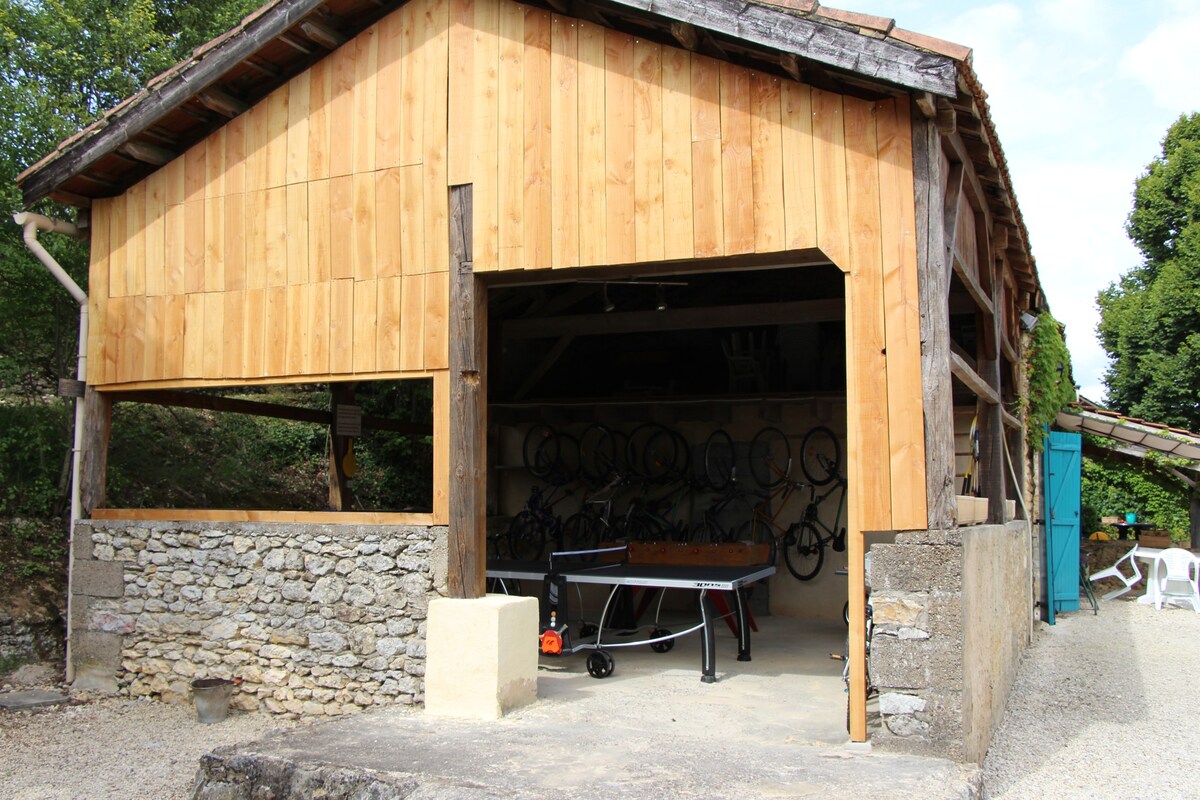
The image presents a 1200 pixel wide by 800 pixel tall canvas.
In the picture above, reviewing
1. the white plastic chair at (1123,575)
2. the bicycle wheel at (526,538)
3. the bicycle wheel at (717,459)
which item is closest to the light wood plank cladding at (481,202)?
the bicycle wheel at (717,459)

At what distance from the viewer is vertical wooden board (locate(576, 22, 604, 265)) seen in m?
5.98

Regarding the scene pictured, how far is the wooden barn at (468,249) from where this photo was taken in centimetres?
516

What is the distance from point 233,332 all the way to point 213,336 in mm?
174

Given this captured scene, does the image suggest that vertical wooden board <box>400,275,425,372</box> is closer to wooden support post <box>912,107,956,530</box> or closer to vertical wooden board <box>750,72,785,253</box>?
vertical wooden board <box>750,72,785,253</box>

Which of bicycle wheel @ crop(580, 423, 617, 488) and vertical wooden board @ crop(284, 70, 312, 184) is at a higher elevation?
vertical wooden board @ crop(284, 70, 312, 184)

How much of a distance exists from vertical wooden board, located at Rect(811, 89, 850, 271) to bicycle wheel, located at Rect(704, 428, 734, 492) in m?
5.47

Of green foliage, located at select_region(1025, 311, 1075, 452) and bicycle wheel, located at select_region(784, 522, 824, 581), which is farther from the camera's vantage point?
green foliage, located at select_region(1025, 311, 1075, 452)

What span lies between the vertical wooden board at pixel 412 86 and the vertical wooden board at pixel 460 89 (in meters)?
0.21

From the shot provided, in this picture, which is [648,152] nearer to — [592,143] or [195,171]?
[592,143]

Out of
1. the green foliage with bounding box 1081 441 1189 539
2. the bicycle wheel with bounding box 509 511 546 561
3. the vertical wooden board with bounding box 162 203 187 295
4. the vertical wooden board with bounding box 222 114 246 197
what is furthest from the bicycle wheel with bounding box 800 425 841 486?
the green foliage with bounding box 1081 441 1189 539

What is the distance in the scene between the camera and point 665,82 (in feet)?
19.3

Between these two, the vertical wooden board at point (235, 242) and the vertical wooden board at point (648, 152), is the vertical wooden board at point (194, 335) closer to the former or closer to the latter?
the vertical wooden board at point (235, 242)

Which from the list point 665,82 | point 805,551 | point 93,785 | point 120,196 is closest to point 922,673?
point 665,82

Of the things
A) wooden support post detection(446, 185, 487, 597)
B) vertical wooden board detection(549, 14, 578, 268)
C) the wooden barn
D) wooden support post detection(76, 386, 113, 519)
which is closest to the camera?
the wooden barn
